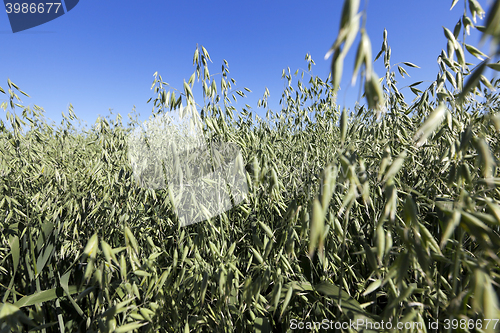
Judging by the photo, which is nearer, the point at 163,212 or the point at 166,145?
the point at 163,212

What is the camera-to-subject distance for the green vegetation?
1.71 ft

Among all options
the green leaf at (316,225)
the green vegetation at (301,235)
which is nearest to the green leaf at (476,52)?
the green vegetation at (301,235)

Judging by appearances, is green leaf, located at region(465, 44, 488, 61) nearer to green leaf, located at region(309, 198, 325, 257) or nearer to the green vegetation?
the green vegetation

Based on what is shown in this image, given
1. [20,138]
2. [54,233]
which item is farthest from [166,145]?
[20,138]

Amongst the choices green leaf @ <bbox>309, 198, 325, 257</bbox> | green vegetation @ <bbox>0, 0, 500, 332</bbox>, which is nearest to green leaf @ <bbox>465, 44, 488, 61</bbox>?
green vegetation @ <bbox>0, 0, 500, 332</bbox>

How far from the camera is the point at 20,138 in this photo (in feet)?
4.65

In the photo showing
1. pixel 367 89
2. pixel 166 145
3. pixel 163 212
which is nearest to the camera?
pixel 367 89

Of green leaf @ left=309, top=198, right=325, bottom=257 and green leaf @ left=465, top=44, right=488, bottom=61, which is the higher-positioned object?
green leaf @ left=465, top=44, right=488, bottom=61

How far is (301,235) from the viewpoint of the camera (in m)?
0.64

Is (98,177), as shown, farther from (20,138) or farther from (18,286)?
(18,286)

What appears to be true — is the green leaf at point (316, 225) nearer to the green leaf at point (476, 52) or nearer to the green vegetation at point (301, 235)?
the green vegetation at point (301, 235)

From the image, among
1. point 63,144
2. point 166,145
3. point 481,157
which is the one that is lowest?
point 481,157

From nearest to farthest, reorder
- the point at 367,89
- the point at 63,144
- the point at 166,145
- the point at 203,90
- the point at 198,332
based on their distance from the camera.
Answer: the point at 367,89 → the point at 198,332 → the point at 203,90 → the point at 166,145 → the point at 63,144

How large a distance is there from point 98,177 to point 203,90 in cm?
100
